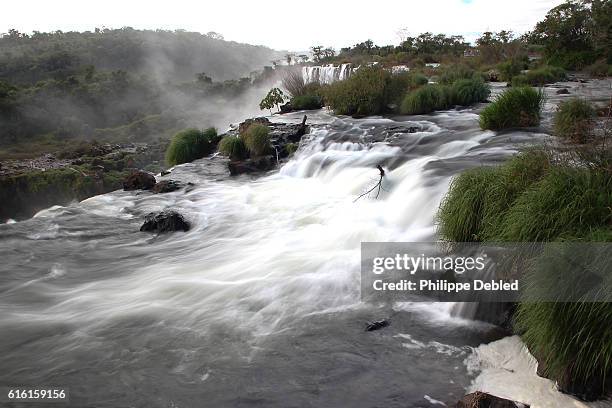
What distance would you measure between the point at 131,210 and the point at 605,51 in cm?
2928

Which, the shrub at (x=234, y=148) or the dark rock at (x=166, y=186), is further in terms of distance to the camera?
the shrub at (x=234, y=148)

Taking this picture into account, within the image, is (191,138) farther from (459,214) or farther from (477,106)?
(459,214)

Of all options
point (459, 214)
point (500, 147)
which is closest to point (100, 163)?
point (500, 147)

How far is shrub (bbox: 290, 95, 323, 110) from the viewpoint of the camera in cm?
2275

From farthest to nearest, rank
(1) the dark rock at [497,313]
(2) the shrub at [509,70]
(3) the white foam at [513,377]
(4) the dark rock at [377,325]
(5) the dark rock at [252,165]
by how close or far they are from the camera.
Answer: (2) the shrub at [509,70] < (5) the dark rock at [252,165] < (4) the dark rock at [377,325] < (1) the dark rock at [497,313] < (3) the white foam at [513,377]

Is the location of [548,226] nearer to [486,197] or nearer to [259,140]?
[486,197]

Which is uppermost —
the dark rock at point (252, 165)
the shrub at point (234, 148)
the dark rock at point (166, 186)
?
the shrub at point (234, 148)

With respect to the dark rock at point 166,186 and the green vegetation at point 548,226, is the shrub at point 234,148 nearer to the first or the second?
the dark rock at point 166,186

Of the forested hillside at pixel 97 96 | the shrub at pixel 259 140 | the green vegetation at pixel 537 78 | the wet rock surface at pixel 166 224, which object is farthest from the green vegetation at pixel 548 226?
the forested hillside at pixel 97 96

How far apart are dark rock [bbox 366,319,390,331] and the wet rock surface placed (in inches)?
222

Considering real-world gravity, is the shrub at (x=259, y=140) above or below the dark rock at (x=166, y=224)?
above

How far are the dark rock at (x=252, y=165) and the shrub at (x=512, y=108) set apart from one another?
643cm

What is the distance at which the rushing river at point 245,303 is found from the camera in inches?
189

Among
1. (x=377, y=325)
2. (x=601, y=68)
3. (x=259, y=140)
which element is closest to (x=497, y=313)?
(x=377, y=325)
